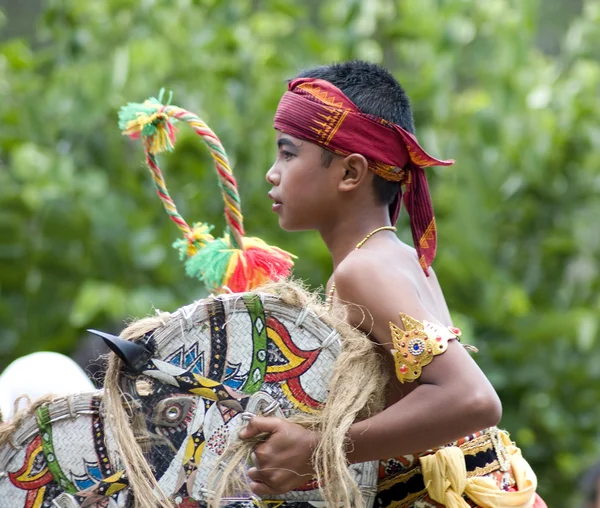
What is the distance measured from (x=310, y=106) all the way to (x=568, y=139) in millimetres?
4477

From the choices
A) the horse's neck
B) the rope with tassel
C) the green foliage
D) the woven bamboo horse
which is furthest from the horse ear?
the green foliage

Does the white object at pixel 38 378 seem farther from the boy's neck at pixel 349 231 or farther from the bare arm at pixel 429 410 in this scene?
the bare arm at pixel 429 410

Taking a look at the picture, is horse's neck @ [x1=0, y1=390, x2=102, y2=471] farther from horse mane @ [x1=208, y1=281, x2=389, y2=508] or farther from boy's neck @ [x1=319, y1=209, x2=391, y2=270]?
boy's neck @ [x1=319, y1=209, x2=391, y2=270]

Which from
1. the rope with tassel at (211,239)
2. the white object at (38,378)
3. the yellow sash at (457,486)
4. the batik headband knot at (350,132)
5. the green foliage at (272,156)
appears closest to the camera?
the yellow sash at (457,486)

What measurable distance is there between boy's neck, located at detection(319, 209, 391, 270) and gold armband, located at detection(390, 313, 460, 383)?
373 millimetres

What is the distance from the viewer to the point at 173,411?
2.16 m

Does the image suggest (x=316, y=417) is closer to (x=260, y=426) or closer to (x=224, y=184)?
(x=260, y=426)

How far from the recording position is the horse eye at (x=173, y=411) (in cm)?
216

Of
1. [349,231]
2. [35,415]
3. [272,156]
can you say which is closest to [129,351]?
[35,415]

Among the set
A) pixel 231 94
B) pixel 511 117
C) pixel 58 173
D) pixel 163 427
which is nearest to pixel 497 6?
pixel 511 117

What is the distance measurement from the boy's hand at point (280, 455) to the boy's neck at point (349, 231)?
543mm

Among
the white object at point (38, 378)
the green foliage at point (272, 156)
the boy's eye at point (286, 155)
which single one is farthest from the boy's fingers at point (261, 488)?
the green foliage at point (272, 156)

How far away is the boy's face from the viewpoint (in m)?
2.48

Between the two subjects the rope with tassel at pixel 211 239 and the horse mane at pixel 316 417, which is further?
the rope with tassel at pixel 211 239
